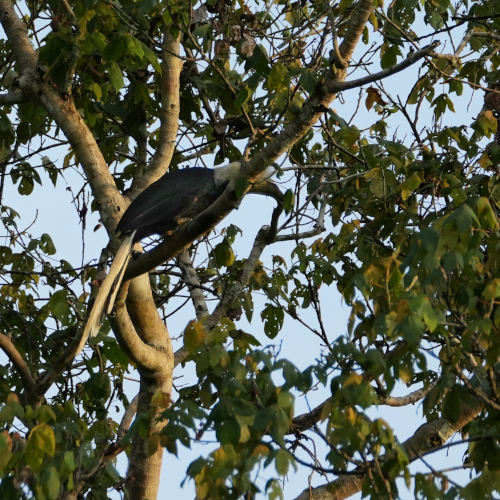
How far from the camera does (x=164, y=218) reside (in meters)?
5.49

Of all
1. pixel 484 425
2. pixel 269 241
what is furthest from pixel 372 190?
pixel 484 425

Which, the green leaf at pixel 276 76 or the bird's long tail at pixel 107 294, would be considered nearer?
the green leaf at pixel 276 76

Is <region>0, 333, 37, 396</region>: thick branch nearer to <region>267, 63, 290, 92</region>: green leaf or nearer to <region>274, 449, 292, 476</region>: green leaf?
<region>267, 63, 290, 92</region>: green leaf

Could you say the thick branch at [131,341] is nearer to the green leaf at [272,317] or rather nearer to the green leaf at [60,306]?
the green leaf at [60,306]

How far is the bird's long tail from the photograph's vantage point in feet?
15.6

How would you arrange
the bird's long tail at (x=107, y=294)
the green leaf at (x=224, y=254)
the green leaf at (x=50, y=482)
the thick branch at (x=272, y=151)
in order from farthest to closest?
the green leaf at (x=224, y=254)
the bird's long tail at (x=107, y=294)
the thick branch at (x=272, y=151)
the green leaf at (x=50, y=482)

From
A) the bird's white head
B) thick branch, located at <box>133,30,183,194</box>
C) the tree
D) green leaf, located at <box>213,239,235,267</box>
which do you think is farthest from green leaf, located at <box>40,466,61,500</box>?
green leaf, located at <box>213,239,235,267</box>

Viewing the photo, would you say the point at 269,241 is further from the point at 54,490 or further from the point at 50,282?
the point at 54,490

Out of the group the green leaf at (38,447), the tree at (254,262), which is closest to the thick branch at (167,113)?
the tree at (254,262)

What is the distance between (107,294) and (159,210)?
73 cm

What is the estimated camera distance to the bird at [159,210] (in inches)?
188

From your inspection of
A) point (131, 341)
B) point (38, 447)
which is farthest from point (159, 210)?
point (38, 447)

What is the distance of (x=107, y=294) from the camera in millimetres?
4754

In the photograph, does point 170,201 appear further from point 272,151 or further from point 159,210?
point 272,151
